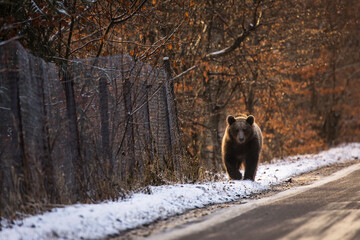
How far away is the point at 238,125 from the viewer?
12945 mm

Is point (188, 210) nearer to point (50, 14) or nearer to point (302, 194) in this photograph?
point (302, 194)

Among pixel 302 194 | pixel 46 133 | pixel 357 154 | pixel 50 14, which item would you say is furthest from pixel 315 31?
pixel 46 133

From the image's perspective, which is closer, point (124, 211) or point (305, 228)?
point (305, 228)

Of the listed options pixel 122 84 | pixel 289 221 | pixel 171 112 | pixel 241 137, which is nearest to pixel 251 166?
pixel 241 137

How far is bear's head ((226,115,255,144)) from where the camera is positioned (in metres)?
12.9

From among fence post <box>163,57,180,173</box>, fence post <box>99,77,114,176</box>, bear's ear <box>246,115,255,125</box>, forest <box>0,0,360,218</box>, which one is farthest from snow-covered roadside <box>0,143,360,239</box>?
bear's ear <box>246,115,255,125</box>

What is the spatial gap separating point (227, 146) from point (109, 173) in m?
5.67

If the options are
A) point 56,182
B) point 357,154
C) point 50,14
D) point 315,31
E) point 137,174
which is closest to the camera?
point 56,182

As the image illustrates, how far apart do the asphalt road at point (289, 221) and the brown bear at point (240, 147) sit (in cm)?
380

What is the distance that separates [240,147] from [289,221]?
21.7ft

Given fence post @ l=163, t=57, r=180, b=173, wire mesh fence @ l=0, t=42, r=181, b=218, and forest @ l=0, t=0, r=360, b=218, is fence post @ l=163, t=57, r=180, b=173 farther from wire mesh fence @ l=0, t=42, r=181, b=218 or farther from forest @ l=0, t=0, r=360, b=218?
wire mesh fence @ l=0, t=42, r=181, b=218

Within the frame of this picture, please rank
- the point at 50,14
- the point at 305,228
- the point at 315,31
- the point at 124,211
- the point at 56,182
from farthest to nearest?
the point at 315,31
the point at 50,14
the point at 56,182
the point at 124,211
the point at 305,228

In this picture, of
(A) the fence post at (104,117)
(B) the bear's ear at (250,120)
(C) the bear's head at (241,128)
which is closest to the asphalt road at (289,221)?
(A) the fence post at (104,117)

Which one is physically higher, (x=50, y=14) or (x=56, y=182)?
(x=50, y=14)
